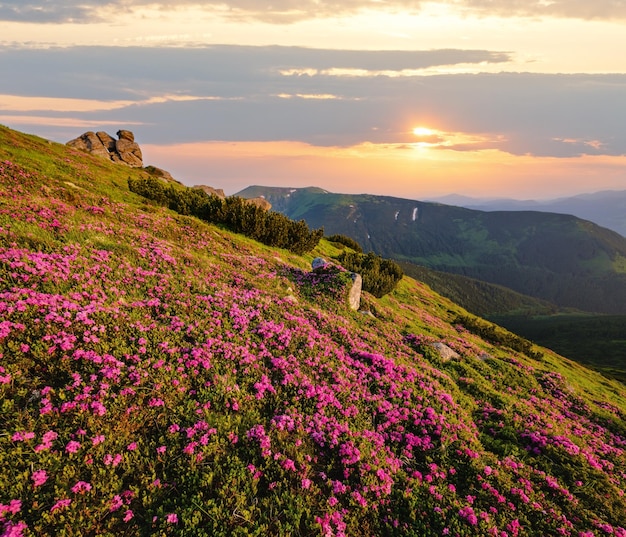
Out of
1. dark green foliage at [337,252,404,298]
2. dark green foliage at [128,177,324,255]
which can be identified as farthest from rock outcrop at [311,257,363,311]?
dark green foliage at [128,177,324,255]

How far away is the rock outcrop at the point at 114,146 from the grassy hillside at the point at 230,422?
79.7m

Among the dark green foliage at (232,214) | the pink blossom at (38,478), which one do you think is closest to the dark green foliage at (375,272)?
the dark green foliage at (232,214)

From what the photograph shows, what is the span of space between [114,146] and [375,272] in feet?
298

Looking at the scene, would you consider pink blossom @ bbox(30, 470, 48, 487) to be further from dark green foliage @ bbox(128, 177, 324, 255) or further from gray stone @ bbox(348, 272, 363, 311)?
dark green foliage @ bbox(128, 177, 324, 255)

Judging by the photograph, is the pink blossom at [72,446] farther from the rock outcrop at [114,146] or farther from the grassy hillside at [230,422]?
the rock outcrop at [114,146]

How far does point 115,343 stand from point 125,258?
6.49 m

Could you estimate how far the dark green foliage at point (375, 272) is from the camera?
30.6 metres

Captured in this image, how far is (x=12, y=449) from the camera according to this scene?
259 inches

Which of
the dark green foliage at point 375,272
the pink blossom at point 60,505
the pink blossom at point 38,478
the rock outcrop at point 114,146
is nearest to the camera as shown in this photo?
the pink blossom at point 60,505

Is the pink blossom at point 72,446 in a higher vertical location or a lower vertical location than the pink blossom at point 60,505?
higher

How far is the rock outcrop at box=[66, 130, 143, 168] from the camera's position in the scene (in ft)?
269

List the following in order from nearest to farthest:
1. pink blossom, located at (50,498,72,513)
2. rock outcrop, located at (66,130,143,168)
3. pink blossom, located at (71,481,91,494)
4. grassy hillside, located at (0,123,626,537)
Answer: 1. pink blossom, located at (50,498,72,513)
2. pink blossom, located at (71,481,91,494)
3. grassy hillside, located at (0,123,626,537)
4. rock outcrop, located at (66,130,143,168)

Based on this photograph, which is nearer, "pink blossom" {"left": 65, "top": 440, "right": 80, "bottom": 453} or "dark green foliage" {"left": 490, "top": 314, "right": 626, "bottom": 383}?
"pink blossom" {"left": 65, "top": 440, "right": 80, "bottom": 453}

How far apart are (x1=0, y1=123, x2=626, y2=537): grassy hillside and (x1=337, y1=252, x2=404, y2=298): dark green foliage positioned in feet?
43.9
